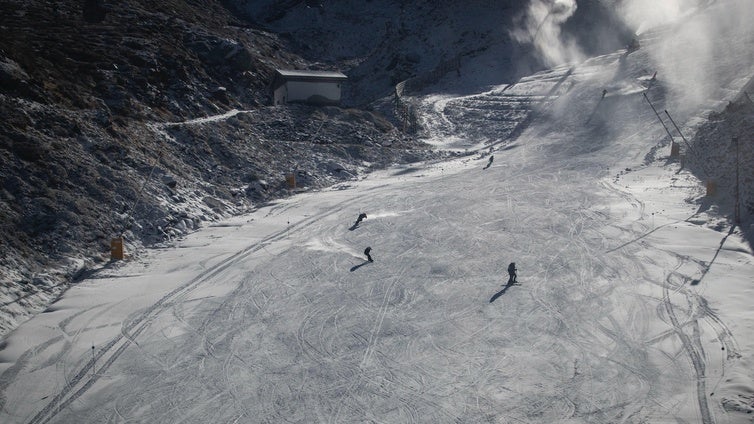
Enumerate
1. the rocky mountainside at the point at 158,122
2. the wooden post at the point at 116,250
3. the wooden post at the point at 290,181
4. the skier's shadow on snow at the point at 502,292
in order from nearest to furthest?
the skier's shadow on snow at the point at 502,292 < the wooden post at the point at 116,250 < the rocky mountainside at the point at 158,122 < the wooden post at the point at 290,181

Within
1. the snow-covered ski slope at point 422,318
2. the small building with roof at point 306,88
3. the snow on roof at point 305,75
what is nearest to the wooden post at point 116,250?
the snow-covered ski slope at point 422,318

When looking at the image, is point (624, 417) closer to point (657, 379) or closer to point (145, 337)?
point (657, 379)

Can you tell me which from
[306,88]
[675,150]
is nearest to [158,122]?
[306,88]

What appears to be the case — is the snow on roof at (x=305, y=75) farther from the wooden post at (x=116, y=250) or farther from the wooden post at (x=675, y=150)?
the wooden post at (x=116, y=250)

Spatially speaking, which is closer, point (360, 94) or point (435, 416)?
point (435, 416)

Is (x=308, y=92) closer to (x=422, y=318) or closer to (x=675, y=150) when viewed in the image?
(x=675, y=150)

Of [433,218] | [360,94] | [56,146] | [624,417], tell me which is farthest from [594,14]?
[624,417]

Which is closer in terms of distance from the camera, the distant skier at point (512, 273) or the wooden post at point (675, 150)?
the distant skier at point (512, 273)

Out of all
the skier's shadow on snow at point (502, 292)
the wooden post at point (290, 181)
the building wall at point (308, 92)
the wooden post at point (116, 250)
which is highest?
the building wall at point (308, 92)
